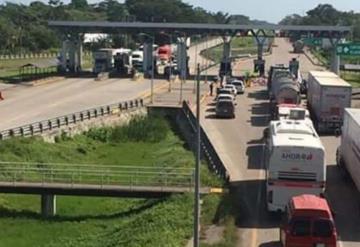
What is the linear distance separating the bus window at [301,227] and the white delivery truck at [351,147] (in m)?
7.54

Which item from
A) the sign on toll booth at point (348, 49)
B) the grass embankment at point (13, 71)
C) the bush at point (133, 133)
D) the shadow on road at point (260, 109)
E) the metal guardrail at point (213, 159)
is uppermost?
the sign on toll booth at point (348, 49)

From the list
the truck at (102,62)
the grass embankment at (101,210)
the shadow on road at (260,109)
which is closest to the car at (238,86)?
the shadow on road at (260,109)

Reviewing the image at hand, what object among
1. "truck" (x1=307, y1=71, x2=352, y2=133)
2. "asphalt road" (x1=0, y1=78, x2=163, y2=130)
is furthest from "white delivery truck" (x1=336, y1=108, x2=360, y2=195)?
"asphalt road" (x1=0, y1=78, x2=163, y2=130)

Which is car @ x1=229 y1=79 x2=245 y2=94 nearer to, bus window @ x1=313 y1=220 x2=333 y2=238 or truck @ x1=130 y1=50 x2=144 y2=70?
truck @ x1=130 y1=50 x2=144 y2=70

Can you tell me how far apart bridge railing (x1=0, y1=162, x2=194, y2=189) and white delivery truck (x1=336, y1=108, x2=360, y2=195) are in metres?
6.12

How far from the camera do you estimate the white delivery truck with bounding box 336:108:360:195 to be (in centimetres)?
3076

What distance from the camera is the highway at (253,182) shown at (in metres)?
26.4

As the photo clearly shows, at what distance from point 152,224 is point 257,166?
10.8 metres

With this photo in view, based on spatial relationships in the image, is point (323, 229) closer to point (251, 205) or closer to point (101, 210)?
point (251, 205)

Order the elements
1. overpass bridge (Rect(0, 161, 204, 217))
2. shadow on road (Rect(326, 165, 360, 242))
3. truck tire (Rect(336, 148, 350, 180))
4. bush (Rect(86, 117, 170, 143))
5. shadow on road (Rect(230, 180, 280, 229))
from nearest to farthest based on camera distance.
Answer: shadow on road (Rect(326, 165, 360, 242))
shadow on road (Rect(230, 180, 280, 229))
overpass bridge (Rect(0, 161, 204, 217))
truck tire (Rect(336, 148, 350, 180))
bush (Rect(86, 117, 170, 143))

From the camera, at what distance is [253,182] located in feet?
110

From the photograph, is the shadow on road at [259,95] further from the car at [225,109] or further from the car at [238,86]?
the car at [225,109]

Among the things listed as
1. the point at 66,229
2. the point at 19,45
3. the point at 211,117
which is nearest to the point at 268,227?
the point at 66,229

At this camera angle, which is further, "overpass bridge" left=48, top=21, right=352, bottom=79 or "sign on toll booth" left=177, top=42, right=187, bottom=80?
"overpass bridge" left=48, top=21, right=352, bottom=79
